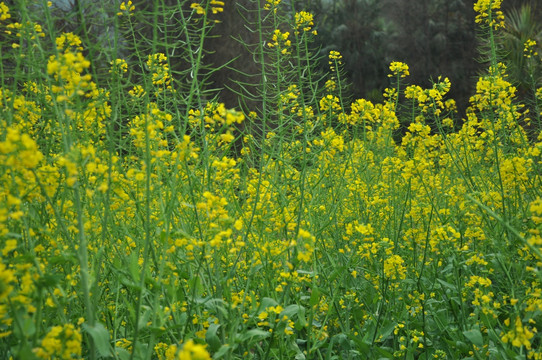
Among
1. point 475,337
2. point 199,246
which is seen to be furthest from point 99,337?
point 475,337

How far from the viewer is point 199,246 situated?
173 cm

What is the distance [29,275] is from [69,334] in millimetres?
175

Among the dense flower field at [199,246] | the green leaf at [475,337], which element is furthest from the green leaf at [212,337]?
the green leaf at [475,337]

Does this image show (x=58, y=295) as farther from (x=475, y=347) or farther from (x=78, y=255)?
(x=475, y=347)

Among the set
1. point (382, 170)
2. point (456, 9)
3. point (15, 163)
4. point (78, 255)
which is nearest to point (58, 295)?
point (78, 255)

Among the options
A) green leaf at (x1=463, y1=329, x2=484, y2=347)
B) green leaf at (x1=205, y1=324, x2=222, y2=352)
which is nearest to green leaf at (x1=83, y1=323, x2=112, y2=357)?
green leaf at (x1=205, y1=324, x2=222, y2=352)

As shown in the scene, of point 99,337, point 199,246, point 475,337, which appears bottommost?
point 475,337

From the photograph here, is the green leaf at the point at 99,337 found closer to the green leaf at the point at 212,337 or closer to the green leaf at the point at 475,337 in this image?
the green leaf at the point at 212,337

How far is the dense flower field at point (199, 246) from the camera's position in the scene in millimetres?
1528

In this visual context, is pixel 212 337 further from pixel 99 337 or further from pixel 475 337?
pixel 475 337

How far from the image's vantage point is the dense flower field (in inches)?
60.2

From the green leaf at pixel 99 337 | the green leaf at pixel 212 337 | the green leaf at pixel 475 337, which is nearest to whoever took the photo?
the green leaf at pixel 99 337

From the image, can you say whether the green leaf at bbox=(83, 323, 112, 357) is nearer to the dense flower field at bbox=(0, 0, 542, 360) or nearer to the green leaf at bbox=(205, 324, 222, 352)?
the dense flower field at bbox=(0, 0, 542, 360)

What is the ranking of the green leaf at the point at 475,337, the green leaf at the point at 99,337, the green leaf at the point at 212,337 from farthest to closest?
1. the green leaf at the point at 475,337
2. the green leaf at the point at 212,337
3. the green leaf at the point at 99,337
